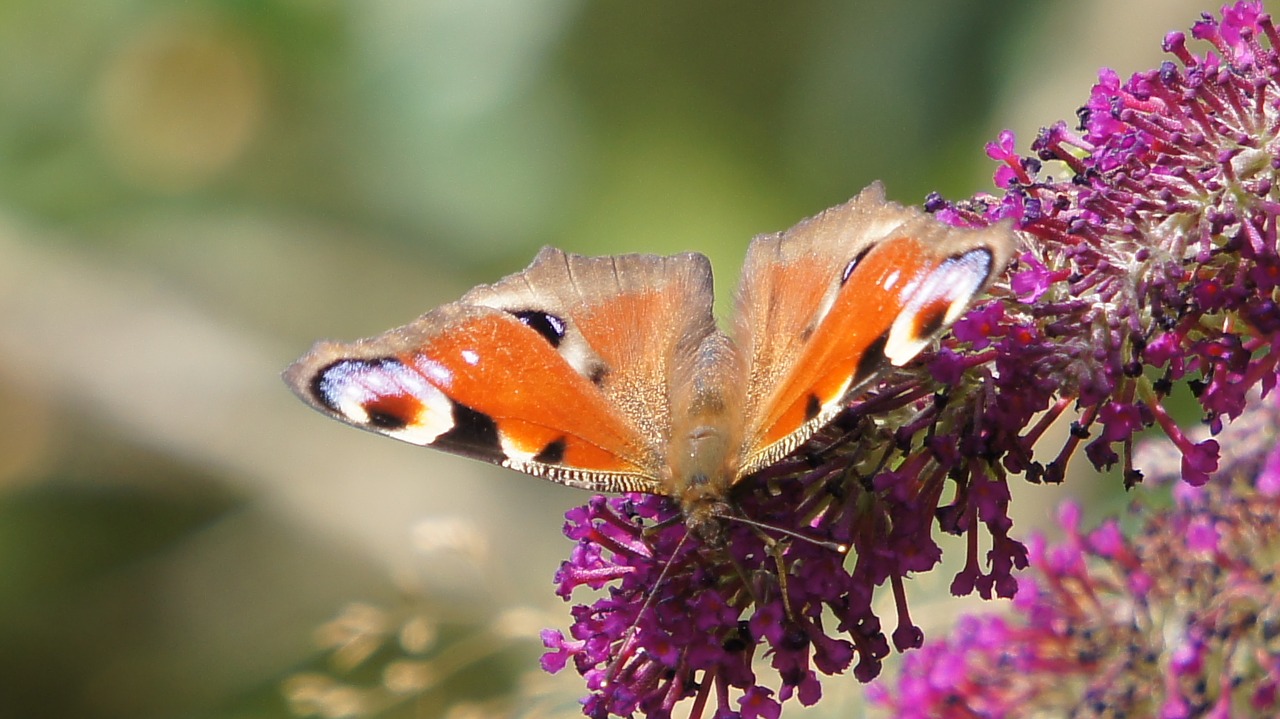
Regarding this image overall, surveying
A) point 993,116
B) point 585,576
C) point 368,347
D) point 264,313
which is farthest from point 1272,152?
point 264,313

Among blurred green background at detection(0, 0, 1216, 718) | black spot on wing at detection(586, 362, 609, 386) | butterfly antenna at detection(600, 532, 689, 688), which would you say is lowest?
butterfly antenna at detection(600, 532, 689, 688)

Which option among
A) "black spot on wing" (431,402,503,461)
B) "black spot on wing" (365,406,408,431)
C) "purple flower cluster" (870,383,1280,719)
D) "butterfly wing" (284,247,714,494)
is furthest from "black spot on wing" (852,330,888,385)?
"purple flower cluster" (870,383,1280,719)

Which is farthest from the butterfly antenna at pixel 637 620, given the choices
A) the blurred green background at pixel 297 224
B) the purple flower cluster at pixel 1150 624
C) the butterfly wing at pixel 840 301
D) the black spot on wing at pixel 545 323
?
the blurred green background at pixel 297 224

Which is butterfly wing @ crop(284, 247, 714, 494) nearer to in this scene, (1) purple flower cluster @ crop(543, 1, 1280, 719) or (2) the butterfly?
(2) the butterfly

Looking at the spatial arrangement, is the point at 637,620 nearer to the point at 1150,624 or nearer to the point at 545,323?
the point at 545,323

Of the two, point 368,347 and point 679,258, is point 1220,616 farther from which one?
point 368,347

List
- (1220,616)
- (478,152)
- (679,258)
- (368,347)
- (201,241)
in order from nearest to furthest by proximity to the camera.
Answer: (368,347)
(679,258)
(1220,616)
(478,152)
(201,241)
